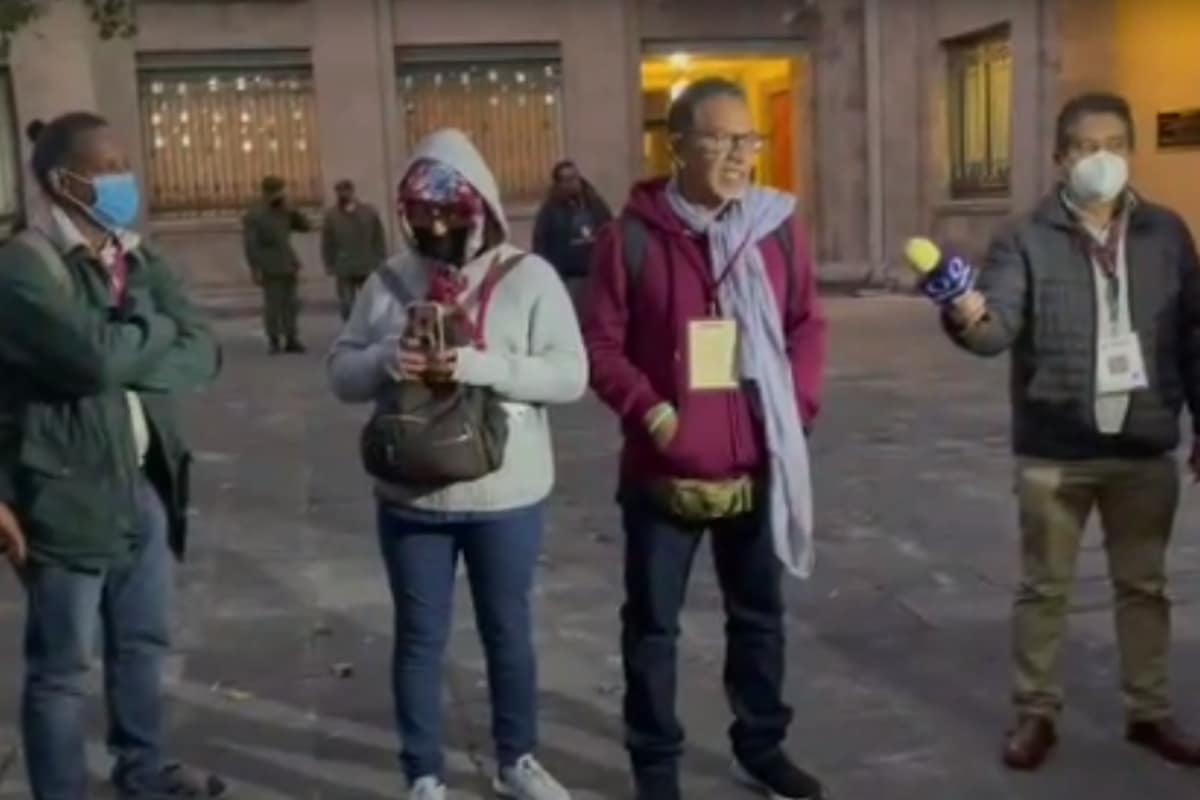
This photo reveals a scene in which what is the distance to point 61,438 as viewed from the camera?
384cm

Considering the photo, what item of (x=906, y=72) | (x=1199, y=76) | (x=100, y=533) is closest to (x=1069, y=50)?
(x=1199, y=76)

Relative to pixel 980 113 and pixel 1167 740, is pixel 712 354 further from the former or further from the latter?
pixel 980 113

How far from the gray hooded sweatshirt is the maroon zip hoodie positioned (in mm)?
98

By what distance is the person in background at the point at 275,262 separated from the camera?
53.9ft

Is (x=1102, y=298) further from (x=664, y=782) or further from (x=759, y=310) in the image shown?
(x=664, y=782)

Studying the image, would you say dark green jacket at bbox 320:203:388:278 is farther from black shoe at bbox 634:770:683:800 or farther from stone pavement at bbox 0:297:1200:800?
black shoe at bbox 634:770:683:800

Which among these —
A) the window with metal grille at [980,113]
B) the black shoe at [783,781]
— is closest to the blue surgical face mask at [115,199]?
the black shoe at [783,781]

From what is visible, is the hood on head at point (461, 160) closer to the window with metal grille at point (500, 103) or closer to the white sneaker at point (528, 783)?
the white sneaker at point (528, 783)

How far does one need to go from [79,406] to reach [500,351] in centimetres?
101

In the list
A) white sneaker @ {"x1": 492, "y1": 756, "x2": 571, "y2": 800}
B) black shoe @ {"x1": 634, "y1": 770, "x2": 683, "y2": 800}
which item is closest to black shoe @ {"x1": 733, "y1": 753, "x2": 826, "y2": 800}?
black shoe @ {"x1": 634, "y1": 770, "x2": 683, "y2": 800}

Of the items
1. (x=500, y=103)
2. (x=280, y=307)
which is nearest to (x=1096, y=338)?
(x=280, y=307)

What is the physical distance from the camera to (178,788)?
15.0 feet

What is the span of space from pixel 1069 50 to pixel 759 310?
1633cm

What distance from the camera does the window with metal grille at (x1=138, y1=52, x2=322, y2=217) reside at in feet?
71.3
